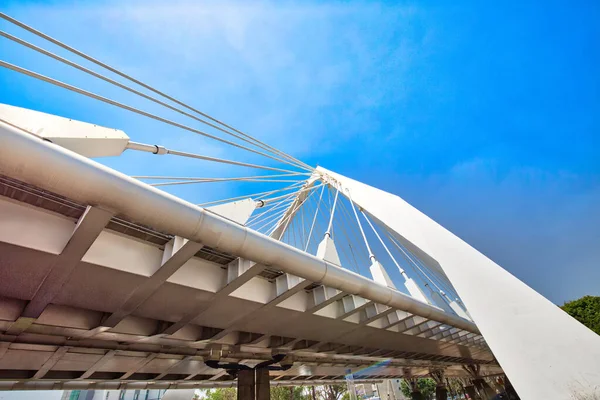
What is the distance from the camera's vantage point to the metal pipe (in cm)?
350

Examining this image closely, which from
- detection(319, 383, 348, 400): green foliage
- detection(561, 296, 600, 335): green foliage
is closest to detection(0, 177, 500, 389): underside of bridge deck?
detection(561, 296, 600, 335): green foliage

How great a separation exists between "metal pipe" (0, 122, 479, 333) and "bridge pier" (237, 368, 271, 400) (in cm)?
870

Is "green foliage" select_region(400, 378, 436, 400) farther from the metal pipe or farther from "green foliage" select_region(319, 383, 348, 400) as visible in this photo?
the metal pipe

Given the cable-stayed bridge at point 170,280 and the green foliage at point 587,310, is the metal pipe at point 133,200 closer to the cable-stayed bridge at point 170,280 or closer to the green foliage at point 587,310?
the cable-stayed bridge at point 170,280

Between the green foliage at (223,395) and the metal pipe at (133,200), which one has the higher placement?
the green foliage at (223,395)

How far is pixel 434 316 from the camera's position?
1035 centimetres

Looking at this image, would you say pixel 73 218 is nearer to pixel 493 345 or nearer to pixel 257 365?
pixel 493 345

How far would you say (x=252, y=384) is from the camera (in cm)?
1252

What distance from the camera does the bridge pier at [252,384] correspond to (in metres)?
12.4

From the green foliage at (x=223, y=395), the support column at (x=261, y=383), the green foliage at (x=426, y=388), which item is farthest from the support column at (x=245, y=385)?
the green foliage at (x=426, y=388)

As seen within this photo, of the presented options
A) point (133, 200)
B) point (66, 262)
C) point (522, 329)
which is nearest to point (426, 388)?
point (522, 329)

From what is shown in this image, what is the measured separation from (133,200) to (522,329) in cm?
794

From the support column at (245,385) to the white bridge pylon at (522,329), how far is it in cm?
970

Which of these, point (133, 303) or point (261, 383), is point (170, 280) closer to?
point (133, 303)
